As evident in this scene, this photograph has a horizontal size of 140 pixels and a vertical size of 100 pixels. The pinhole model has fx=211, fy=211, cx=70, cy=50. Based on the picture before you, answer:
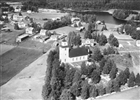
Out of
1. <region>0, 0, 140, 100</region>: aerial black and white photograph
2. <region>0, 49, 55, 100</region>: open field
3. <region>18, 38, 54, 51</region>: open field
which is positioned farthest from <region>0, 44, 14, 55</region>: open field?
<region>0, 49, 55, 100</region>: open field

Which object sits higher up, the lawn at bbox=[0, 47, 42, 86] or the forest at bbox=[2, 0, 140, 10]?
the forest at bbox=[2, 0, 140, 10]

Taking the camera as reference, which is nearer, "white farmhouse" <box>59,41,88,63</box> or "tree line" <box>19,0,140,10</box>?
"white farmhouse" <box>59,41,88,63</box>

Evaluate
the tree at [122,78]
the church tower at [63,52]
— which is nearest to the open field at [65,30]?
the church tower at [63,52]

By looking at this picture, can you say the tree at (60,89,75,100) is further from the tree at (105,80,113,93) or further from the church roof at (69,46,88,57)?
the church roof at (69,46,88,57)

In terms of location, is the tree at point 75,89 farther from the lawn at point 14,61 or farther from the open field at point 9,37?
the open field at point 9,37

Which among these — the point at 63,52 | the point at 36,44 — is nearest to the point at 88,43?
the point at 63,52

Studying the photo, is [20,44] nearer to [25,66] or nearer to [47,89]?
[25,66]

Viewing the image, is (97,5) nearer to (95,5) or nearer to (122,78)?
(95,5)
